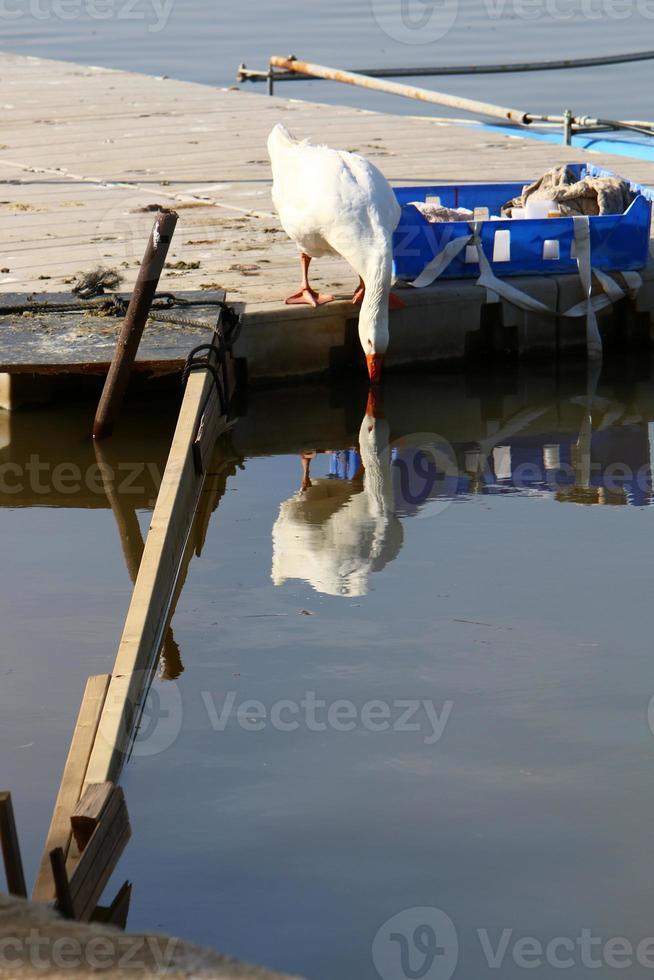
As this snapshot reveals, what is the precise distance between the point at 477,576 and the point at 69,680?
210 centimetres

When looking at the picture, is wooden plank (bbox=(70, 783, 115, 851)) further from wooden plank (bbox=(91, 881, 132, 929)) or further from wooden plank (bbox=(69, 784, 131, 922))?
wooden plank (bbox=(91, 881, 132, 929))

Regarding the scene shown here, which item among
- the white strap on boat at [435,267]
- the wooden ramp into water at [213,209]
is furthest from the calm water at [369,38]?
the white strap on boat at [435,267]

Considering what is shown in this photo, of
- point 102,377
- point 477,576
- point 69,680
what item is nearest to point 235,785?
point 69,680

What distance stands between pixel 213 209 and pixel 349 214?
11.4 ft

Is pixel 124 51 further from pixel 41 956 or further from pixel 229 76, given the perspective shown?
pixel 41 956

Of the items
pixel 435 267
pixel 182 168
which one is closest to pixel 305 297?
pixel 435 267

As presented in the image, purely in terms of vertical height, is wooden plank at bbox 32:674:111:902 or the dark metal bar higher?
the dark metal bar

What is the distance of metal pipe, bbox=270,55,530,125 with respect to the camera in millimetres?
16734

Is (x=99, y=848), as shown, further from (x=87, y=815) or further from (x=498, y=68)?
(x=498, y=68)

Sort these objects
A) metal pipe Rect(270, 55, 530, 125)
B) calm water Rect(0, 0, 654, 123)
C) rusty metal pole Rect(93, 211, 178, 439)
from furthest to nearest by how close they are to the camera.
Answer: calm water Rect(0, 0, 654, 123)
metal pipe Rect(270, 55, 530, 125)
rusty metal pole Rect(93, 211, 178, 439)

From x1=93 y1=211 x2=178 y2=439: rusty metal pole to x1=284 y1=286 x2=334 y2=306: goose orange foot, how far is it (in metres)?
1.55

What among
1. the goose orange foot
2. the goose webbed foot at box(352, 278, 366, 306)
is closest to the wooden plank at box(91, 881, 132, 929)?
the goose orange foot

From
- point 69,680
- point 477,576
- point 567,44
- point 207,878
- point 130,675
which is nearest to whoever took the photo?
point 207,878

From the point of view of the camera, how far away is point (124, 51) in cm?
3027
